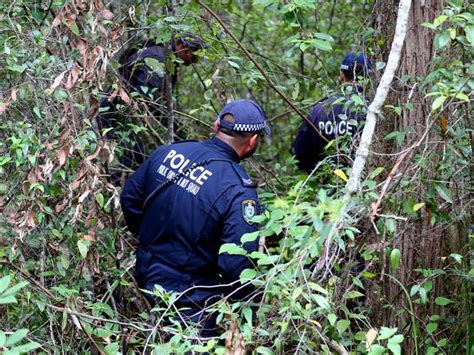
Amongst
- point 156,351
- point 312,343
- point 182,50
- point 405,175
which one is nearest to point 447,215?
point 405,175

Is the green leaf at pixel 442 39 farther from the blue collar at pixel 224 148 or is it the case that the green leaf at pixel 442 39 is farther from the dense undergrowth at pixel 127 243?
the blue collar at pixel 224 148

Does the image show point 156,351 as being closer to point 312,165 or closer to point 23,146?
point 23,146

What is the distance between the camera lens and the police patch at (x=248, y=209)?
4.34 m

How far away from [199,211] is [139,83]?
83.6 inches

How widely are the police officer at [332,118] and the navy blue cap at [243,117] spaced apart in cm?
48

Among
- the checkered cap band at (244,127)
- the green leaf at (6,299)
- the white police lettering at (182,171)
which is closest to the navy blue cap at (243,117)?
the checkered cap band at (244,127)

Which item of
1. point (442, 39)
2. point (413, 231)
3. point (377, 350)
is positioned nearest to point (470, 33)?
point (442, 39)

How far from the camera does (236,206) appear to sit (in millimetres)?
4383

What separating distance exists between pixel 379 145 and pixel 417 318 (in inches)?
34.9

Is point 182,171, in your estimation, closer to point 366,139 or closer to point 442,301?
point 366,139

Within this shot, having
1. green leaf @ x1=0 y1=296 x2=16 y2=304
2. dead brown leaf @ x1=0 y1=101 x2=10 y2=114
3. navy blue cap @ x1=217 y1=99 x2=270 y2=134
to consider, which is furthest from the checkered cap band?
green leaf @ x1=0 y1=296 x2=16 y2=304

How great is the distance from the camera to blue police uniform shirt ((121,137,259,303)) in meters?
4.39

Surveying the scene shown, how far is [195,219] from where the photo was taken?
14.7 feet

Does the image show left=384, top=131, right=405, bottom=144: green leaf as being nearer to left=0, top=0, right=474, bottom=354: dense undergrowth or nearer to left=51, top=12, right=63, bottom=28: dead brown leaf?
left=0, top=0, right=474, bottom=354: dense undergrowth
